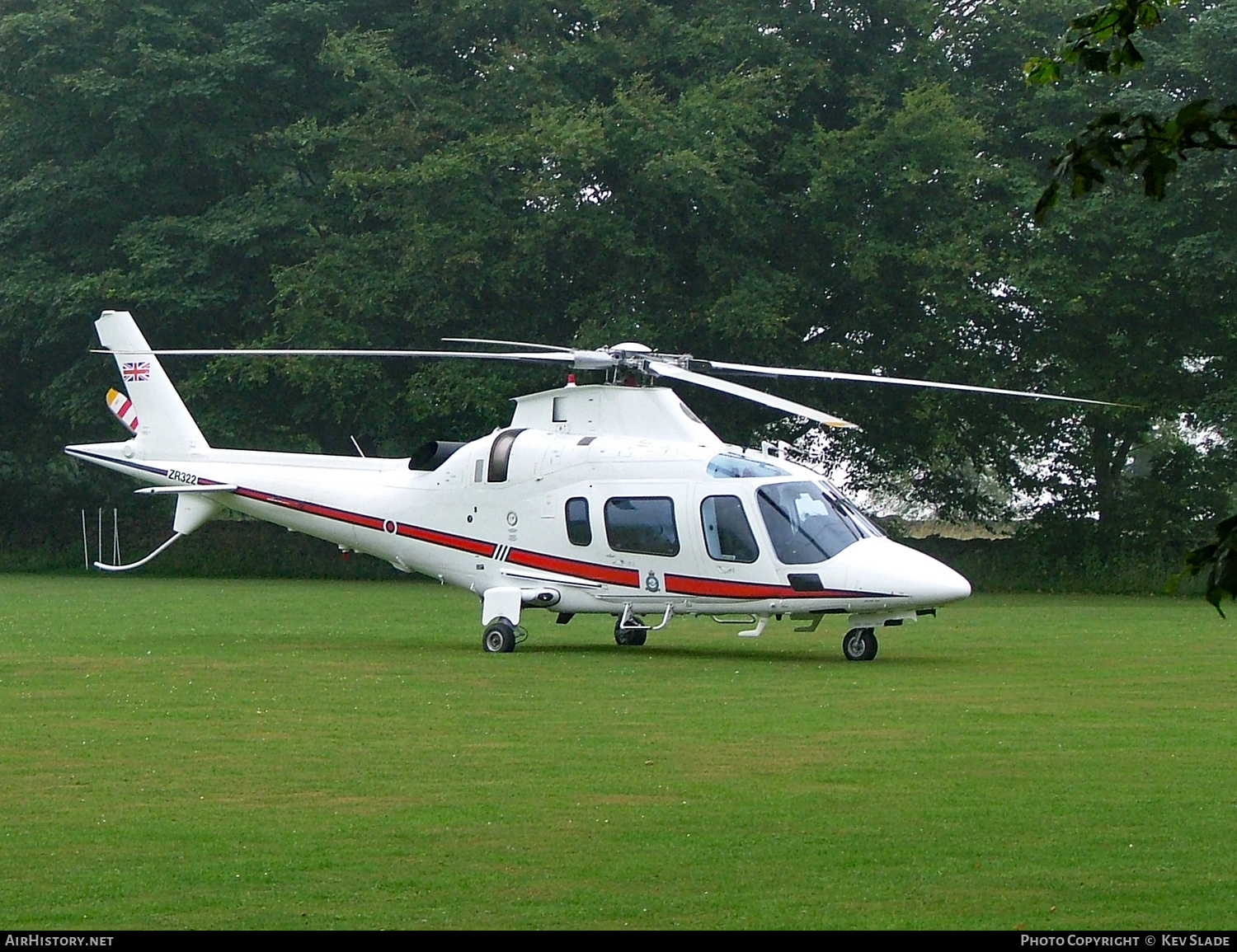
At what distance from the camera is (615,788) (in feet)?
33.5

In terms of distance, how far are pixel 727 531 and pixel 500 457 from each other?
9.73 feet

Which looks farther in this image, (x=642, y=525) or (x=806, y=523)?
(x=642, y=525)

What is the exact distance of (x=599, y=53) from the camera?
3900cm

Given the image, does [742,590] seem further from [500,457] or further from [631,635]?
[500,457]

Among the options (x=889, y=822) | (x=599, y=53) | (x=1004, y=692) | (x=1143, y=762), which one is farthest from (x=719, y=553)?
(x=599, y=53)

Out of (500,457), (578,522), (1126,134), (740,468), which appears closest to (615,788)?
(1126,134)

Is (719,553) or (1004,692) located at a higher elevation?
(719,553)

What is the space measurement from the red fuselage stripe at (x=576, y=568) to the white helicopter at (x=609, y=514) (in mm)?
20

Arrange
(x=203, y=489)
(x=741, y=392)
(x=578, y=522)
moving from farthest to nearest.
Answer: (x=203, y=489)
(x=578, y=522)
(x=741, y=392)

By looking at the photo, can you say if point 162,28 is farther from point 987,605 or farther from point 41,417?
point 987,605

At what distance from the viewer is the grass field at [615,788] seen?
737 cm

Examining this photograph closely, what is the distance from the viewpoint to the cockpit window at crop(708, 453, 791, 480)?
18844 mm

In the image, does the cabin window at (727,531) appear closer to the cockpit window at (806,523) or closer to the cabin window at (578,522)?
the cockpit window at (806,523)

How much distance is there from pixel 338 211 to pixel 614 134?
7.08 metres
